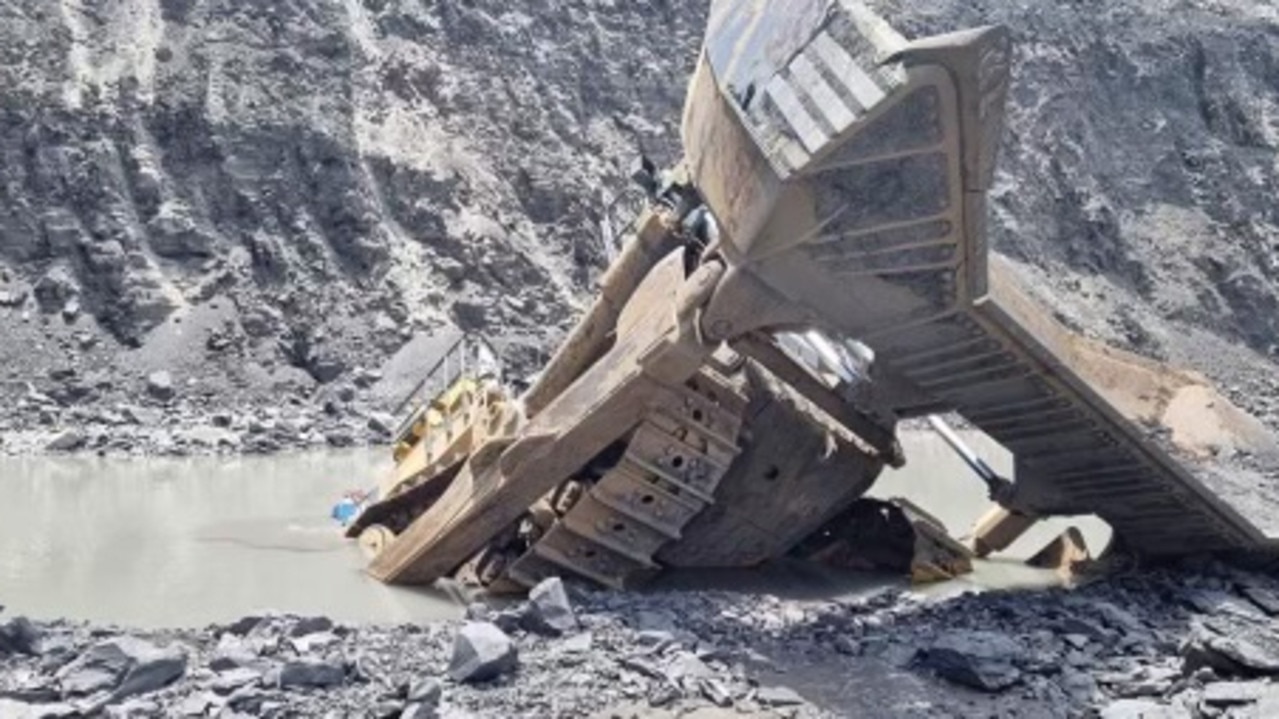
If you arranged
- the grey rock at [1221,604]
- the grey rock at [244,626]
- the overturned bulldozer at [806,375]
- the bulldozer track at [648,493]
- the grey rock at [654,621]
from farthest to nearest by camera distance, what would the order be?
the bulldozer track at [648,493] → the grey rock at [1221,604] → the grey rock at [654,621] → the grey rock at [244,626] → the overturned bulldozer at [806,375]

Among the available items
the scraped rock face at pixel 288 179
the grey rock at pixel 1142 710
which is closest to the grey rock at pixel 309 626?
the grey rock at pixel 1142 710

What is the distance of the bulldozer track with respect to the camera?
783 cm

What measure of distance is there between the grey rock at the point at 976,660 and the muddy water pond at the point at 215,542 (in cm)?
218

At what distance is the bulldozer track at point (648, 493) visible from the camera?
783 cm

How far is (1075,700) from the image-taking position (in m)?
5.76

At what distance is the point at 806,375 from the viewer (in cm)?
795

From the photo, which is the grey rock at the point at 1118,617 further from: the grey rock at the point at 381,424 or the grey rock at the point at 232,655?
the grey rock at the point at 381,424

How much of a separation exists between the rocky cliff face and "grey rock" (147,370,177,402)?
8.6 inches

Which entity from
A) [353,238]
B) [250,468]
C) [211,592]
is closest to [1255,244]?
[353,238]

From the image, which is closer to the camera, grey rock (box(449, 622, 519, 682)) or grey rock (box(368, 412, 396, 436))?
grey rock (box(449, 622, 519, 682))

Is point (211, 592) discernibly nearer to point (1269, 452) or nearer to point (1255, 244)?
point (1269, 452)

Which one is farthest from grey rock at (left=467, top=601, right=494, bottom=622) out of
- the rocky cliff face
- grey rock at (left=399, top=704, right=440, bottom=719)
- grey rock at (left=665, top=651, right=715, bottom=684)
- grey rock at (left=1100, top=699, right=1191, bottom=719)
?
the rocky cliff face

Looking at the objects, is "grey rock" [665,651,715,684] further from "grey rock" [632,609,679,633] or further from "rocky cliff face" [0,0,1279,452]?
"rocky cliff face" [0,0,1279,452]

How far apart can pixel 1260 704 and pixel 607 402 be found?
3598mm
